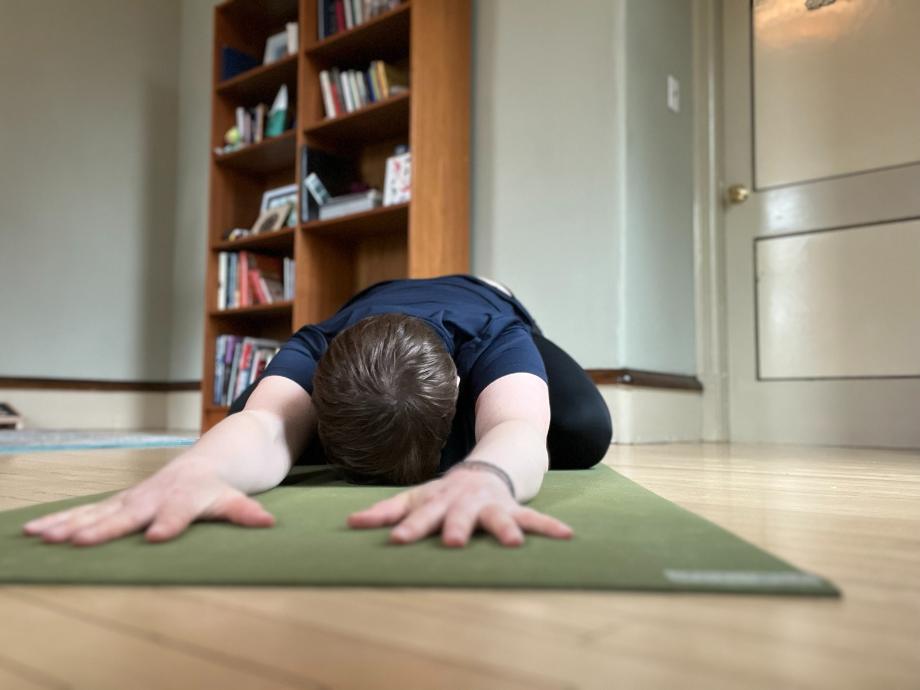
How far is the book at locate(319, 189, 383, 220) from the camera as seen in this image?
9.93 feet

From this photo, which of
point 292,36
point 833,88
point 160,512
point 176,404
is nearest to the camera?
point 160,512

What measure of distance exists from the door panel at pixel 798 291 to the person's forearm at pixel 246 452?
7.37 ft

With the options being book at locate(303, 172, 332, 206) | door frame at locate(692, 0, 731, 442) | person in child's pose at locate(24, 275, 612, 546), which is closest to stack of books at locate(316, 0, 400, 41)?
book at locate(303, 172, 332, 206)

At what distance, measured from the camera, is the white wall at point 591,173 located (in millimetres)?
2713

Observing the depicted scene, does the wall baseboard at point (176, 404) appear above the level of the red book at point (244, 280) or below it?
below

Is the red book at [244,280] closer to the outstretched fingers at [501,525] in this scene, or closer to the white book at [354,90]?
the white book at [354,90]

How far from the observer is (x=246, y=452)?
38.4 inches

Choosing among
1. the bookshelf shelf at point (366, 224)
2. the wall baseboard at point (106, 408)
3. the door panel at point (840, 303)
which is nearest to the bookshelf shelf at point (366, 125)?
the bookshelf shelf at point (366, 224)

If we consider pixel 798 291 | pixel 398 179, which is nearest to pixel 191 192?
pixel 398 179

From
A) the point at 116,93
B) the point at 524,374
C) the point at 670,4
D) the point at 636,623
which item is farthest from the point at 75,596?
the point at 116,93

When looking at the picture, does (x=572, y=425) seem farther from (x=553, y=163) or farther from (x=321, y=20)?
(x=321, y=20)

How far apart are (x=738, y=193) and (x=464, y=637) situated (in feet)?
Answer: 9.46

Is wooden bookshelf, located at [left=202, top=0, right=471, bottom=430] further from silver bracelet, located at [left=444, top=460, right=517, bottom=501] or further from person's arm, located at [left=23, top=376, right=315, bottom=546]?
silver bracelet, located at [left=444, top=460, right=517, bottom=501]

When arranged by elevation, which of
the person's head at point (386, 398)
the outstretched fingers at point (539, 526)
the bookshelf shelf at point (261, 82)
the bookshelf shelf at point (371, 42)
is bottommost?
the outstretched fingers at point (539, 526)
